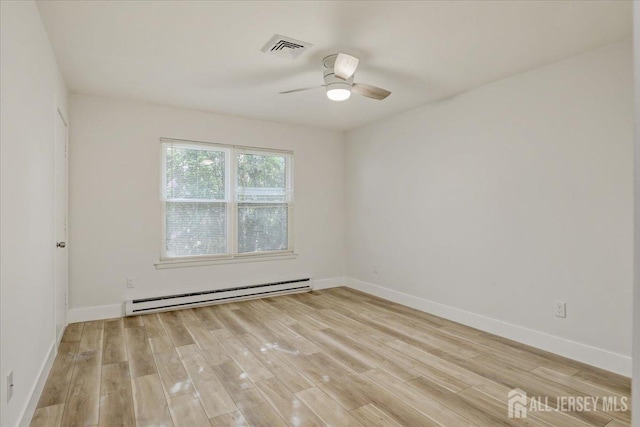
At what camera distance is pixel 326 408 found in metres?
2.11

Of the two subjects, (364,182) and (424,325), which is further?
(364,182)

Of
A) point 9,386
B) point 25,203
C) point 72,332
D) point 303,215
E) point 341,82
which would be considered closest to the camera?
point 9,386

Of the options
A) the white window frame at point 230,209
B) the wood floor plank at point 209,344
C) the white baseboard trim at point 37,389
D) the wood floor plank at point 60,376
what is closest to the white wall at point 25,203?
the white baseboard trim at point 37,389

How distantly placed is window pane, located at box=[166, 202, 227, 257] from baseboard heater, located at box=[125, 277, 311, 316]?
Answer: 53 cm

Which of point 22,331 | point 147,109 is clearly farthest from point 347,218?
point 22,331

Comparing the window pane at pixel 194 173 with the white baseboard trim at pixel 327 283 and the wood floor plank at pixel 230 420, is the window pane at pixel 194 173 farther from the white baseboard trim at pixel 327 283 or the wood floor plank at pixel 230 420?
the wood floor plank at pixel 230 420

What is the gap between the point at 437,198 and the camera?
13.3 feet

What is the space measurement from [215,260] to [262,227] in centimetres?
80

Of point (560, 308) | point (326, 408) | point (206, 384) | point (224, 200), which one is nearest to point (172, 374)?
point (206, 384)

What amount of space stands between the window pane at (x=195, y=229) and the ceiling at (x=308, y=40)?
142 cm

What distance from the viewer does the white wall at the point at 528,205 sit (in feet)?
8.58

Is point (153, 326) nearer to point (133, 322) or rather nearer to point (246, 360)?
point (133, 322)

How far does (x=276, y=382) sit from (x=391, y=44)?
265 cm

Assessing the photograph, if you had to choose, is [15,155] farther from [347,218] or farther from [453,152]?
[347,218]
